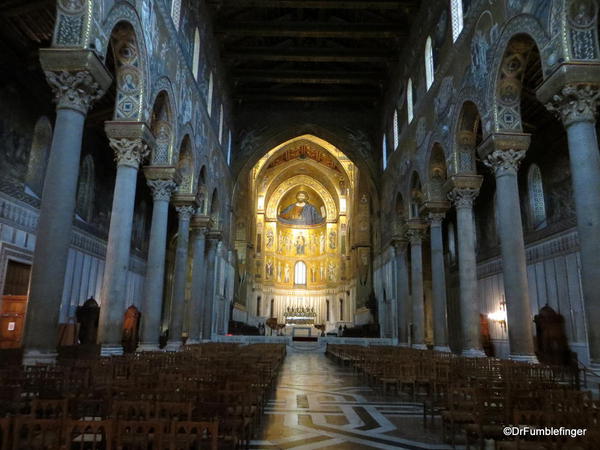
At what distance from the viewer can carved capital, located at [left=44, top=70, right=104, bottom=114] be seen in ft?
29.0

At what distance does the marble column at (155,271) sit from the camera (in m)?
14.3

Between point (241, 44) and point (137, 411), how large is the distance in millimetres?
25590

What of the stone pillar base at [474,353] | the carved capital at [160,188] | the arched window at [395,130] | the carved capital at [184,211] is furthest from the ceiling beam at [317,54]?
the stone pillar base at [474,353]

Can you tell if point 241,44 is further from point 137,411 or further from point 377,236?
point 137,411

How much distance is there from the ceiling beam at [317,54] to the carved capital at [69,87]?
1784cm

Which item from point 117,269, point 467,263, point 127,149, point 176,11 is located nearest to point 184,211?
point 127,149

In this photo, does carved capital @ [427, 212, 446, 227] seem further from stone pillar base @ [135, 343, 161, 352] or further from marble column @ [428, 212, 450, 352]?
stone pillar base @ [135, 343, 161, 352]

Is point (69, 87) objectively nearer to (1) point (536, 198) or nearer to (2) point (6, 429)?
(2) point (6, 429)

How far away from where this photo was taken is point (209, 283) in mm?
24172

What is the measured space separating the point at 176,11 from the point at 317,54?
35.0 ft

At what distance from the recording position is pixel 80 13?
30.0 feet

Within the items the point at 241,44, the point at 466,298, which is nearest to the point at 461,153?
the point at 466,298

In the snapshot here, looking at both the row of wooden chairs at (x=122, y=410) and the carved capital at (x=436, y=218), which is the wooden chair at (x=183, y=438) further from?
the carved capital at (x=436, y=218)

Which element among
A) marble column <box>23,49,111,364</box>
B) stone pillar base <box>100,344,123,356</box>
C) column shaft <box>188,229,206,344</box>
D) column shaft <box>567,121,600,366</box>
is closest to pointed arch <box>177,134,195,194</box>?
column shaft <box>188,229,206,344</box>
